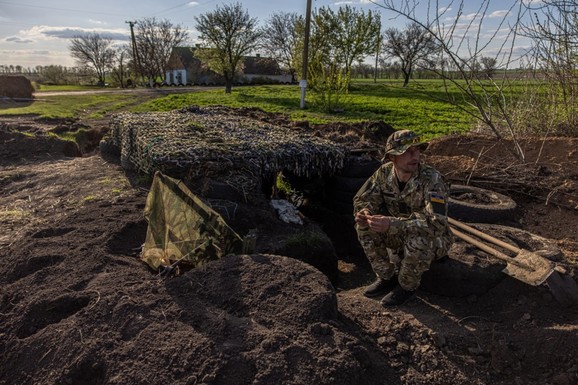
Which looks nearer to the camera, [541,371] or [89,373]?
[89,373]

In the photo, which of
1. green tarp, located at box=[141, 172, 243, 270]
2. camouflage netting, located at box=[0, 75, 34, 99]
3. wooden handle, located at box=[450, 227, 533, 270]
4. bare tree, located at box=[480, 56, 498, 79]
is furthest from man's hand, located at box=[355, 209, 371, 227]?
camouflage netting, located at box=[0, 75, 34, 99]

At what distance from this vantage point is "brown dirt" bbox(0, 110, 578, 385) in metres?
2.49

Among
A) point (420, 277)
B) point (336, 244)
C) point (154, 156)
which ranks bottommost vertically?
point (336, 244)

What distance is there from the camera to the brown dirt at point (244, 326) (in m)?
2.49

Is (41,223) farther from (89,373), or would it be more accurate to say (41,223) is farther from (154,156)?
(89,373)

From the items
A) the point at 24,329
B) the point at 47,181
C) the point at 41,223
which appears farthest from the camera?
the point at 47,181

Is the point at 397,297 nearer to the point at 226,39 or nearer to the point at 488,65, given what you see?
the point at 488,65

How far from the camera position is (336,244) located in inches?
251

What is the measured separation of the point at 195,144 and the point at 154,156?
665 mm

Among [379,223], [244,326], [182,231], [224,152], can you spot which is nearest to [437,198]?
[379,223]

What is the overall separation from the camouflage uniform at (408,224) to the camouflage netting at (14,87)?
89.3 ft

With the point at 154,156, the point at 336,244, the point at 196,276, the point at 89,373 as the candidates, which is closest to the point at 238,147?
the point at 154,156

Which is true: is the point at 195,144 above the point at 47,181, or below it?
above

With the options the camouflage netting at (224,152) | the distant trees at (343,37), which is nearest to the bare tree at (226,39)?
the distant trees at (343,37)
